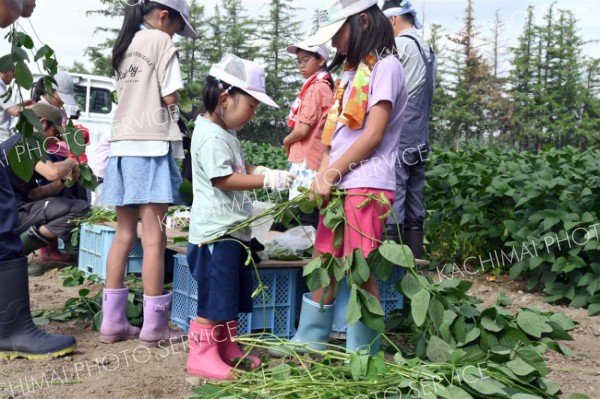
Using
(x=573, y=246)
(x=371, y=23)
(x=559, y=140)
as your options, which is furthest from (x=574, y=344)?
(x=559, y=140)

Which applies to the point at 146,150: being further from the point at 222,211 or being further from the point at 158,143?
the point at 222,211

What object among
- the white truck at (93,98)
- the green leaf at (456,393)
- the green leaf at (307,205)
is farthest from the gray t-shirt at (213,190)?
the white truck at (93,98)

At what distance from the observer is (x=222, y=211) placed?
2.59 m

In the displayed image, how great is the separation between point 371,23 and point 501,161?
3000 mm

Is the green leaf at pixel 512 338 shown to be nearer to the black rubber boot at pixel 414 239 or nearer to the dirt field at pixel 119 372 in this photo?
the dirt field at pixel 119 372

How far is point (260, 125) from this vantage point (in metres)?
31.6

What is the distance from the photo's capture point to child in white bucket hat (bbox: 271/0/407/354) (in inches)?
95.0

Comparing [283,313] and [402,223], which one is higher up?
A: [402,223]

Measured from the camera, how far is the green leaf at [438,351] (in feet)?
7.59

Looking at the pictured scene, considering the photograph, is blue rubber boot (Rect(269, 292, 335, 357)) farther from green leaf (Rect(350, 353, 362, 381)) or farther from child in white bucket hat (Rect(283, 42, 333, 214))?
child in white bucket hat (Rect(283, 42, 333, 214))

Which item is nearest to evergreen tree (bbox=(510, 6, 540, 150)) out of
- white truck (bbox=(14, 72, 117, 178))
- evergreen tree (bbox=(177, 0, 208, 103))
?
evergreen tree (bbox=(177, 0, 208, 103))

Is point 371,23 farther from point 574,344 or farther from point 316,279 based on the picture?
point 574,344

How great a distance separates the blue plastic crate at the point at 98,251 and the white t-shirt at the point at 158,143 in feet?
3.77

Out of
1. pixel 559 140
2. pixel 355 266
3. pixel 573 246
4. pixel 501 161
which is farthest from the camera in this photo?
pixel 559 140
